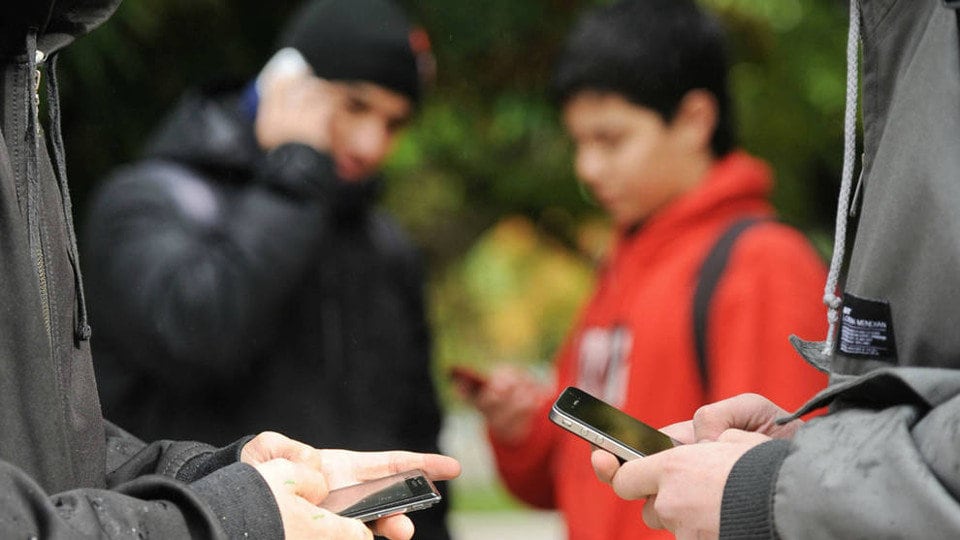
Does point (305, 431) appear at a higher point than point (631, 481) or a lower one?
lower

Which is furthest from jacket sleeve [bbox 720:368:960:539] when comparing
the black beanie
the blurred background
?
the blurred background

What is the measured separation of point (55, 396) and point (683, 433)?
2.60ft

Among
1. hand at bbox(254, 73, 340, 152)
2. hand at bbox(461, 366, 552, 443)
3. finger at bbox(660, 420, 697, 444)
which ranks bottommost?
hand at bbox(461, 366, 552, 443)

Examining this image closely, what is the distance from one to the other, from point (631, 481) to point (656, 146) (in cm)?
162

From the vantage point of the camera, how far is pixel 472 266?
261 inches

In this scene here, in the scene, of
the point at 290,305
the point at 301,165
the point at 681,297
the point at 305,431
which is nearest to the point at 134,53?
the point at 301,165

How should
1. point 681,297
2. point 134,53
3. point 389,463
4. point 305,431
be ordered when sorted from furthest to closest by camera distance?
1. point 134,53
2. point 305,431
3. point 681,297
4. point 389,463

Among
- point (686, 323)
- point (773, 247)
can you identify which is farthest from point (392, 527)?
point (773, 247)

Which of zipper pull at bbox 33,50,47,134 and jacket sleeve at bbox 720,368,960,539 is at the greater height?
zipper pull at bbox 33,50,47,134

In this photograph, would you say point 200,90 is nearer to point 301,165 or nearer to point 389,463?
point 301,165

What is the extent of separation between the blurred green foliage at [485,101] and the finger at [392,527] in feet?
6.86

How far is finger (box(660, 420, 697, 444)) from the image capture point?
5.63 ft

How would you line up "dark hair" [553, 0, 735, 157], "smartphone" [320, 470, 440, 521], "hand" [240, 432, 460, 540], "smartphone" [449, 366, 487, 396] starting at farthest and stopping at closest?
"smartphone" [449, 366, 487, 396], "dark hair" [553, 0, 735, 157], "hand" [240, 432, 460, 540], "smartphone" [320, 470, 440, 521]

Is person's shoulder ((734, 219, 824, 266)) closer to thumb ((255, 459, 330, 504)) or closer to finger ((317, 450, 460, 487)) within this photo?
finger ((317, 450, 460, 487))
